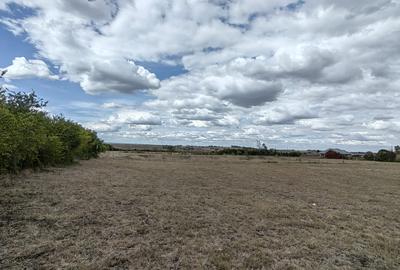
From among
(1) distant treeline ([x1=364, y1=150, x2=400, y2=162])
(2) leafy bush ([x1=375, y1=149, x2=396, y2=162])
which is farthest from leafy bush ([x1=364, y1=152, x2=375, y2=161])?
(2) leafy bush ([x1=375, y1=149, x2=396, y2=162])

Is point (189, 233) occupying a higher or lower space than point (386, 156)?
lower

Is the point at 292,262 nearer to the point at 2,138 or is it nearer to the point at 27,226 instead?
the point at 27,226

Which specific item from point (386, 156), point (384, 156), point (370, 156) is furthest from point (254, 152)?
point (386, 156)

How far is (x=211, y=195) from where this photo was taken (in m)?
16.2

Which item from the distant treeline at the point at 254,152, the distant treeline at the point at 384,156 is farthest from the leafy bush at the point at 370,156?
the distant treeline at the point at 254,152

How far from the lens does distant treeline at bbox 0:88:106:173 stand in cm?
1419

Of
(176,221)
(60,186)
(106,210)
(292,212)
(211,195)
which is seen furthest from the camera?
(60,186)

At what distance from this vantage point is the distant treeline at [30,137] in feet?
46.5

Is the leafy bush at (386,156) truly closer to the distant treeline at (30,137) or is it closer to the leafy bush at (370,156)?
the leafy bush at (370,156)

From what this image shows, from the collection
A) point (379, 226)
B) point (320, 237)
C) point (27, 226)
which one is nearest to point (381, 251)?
point (320, 237)

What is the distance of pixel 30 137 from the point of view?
1978 centimetres

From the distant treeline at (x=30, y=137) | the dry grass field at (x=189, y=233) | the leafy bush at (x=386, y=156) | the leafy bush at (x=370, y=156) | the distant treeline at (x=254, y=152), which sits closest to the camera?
the dry grass field at (x=189, y=233)

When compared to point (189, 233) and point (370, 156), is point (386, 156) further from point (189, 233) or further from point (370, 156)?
point (189, 233)

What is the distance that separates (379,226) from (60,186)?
13.5 m
